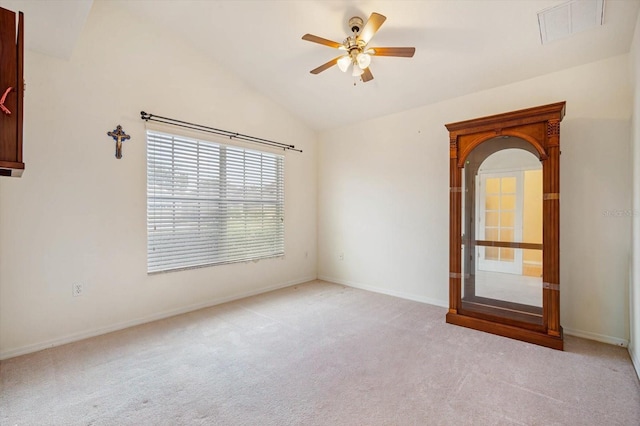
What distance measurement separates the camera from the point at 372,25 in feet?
7.52

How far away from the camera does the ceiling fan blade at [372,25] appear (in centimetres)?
217

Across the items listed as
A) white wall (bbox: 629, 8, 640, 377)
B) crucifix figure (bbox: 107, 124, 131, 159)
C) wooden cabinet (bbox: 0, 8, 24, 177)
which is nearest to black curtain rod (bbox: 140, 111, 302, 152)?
crucifix figure (bbox: 107, 124, 131, 159)

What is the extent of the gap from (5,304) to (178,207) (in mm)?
1652

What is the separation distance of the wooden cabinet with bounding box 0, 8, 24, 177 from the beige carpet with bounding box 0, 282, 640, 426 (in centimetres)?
158

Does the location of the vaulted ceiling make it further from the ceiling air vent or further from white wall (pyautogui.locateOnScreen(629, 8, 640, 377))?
white wall (pyautogui.locateOnScreen(629, 8, 640, 377))

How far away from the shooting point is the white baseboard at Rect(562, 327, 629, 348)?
2.72 m

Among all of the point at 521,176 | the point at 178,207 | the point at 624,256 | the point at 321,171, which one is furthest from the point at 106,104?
the point at 624,256

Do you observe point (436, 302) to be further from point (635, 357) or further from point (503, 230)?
point (635, 357)

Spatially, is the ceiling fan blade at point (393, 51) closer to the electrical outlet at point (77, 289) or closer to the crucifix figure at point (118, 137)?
the crucifix figure at point (118, 137)

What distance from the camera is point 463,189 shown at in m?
3.31

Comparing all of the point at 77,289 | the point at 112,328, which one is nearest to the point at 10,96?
the point at 77,289

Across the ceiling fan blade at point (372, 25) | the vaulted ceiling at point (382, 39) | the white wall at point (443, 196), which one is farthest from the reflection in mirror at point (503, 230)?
the ceiling fan blade at point (372, 25)

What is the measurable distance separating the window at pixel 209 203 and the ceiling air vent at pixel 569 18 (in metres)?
3.43

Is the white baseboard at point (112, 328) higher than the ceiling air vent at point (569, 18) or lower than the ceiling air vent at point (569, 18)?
lower
